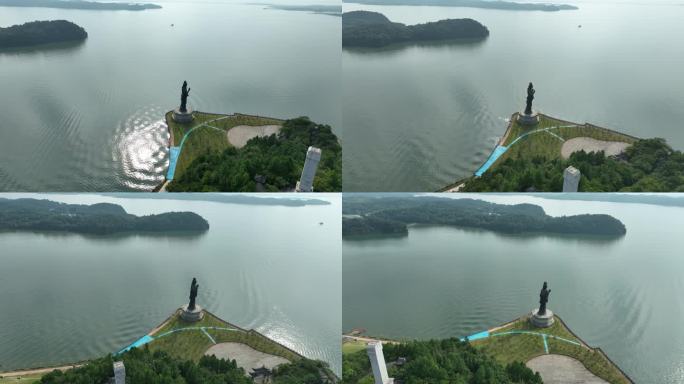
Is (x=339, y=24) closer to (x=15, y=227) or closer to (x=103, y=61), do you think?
(x=103, y=61)

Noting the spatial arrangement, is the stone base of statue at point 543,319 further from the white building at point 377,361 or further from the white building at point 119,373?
the white building at point 119,373

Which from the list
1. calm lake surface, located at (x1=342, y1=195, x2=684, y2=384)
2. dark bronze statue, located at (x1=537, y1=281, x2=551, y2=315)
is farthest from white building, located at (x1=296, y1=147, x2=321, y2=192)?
dark bronze statue, located at (x1=537, y1=281, x2=551, y2=315)

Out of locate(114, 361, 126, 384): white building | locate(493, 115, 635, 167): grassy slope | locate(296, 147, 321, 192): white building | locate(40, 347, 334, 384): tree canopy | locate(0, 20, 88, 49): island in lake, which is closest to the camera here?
locate(114, 361, 126, 384): white building

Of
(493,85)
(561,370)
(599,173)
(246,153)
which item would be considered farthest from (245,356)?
(493,85)

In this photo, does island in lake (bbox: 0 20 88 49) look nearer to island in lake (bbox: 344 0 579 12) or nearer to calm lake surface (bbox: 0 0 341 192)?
calm lake surface (bbox: 0 0 341 192)

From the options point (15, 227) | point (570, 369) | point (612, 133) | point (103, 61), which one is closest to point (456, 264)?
point (570, 369)
